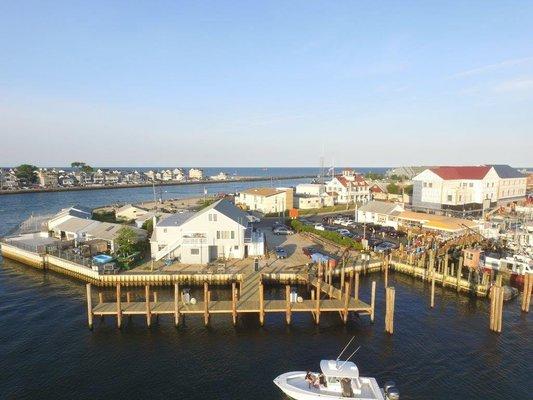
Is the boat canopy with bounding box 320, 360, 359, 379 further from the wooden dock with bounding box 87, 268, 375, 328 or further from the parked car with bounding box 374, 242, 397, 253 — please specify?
the parked car with bounding box 374, 242, 397, 253

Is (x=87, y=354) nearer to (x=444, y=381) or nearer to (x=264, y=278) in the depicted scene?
(x=264, y=278)

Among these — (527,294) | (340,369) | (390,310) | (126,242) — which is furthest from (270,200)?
(340,369)

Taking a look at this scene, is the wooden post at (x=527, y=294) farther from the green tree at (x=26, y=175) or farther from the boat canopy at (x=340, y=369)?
the green tree at (x=26, y=175)

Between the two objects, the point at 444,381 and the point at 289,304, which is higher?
the point at 289,304

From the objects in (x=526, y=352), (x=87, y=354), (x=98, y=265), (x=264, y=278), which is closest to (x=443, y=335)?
(x=526, y=352)

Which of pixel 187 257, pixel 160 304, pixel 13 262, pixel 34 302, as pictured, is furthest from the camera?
pixel 13 262

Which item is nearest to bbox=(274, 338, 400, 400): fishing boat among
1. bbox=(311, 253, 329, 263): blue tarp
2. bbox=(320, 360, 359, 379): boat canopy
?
bbox=(320, 360, 359, 379): boat canopy
